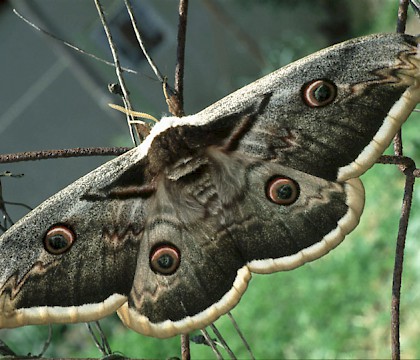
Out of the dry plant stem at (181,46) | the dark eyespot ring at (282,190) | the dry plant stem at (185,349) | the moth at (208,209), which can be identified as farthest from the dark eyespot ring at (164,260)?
the dry plant stem at (181,46)

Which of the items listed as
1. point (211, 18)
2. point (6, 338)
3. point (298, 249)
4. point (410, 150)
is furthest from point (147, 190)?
point (211, 18)

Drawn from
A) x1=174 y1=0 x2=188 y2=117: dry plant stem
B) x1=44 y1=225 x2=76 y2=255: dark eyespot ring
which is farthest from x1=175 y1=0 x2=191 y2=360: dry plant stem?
x1=44 y1=225 x2=76 y2=255: dark eyespot ring

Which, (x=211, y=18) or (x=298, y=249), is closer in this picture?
(x=298, y=249)

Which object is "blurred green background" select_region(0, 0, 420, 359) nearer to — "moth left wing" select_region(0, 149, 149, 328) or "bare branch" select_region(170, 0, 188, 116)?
"moth left wing" select_region(0, 149, 149, 328)

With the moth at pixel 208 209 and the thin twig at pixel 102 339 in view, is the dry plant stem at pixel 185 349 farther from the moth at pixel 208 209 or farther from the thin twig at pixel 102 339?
the thin twig at pixel 102 339

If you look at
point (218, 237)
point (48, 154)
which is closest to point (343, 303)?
point (218, 237)

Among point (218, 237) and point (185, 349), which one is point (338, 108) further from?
point (185, 349)

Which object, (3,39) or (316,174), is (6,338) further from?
(316,174)
